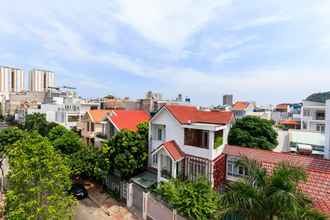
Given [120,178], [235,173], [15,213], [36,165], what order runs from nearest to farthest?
[15,213] → [36,165] → [235,173] → [120,178]

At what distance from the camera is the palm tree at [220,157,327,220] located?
22.2ft

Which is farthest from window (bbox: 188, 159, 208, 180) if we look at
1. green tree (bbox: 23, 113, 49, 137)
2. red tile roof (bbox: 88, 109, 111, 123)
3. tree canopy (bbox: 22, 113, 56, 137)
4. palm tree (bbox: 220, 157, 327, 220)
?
green tree (bbox: 23, 113, 49, 137)

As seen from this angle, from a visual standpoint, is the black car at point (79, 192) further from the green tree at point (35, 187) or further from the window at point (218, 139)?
the window at point (218, 139)

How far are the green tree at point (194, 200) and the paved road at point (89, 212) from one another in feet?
17.6

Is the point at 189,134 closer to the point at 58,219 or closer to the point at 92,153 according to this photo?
the point at 92,153

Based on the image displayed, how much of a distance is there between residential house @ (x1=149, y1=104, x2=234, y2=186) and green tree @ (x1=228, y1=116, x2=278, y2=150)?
5.66 meters

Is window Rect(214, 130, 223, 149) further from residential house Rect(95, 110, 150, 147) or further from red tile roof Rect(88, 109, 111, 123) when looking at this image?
red tile roof Rect(88, 109, 111, 123)

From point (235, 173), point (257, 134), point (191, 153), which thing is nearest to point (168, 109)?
point (191, 153)

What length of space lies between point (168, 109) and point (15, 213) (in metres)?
11.4

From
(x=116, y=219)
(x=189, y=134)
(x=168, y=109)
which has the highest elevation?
(x=168, y=109)

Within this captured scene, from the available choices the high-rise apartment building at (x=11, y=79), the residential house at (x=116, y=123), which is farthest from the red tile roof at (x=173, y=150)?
the high-rise apartment building at (x=11, y=79)

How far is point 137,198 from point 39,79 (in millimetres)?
106696

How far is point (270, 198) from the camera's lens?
23.5 ft

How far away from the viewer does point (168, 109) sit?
1727 cm
